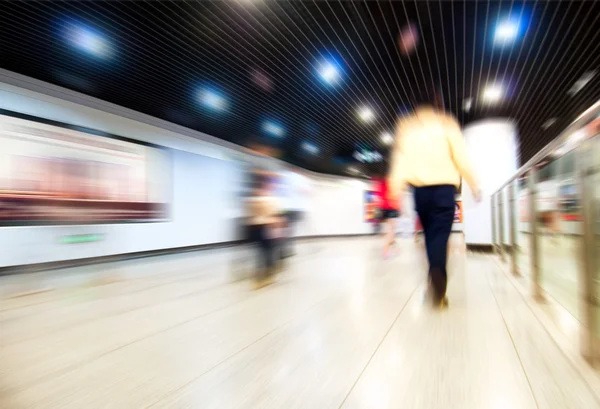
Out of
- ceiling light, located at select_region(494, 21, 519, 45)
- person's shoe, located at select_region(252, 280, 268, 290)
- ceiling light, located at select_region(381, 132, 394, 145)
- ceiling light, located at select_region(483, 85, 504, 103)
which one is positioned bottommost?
person's shoe, located at select_region(252, 280, 268, 290)

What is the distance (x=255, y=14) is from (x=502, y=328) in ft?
10.1

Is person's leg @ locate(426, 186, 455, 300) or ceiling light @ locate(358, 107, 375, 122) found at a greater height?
ceiling light @ locate(358, 107, 375, 122)

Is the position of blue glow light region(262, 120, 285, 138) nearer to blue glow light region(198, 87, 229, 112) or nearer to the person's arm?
blue glow light region(198, 87, 229, 112)

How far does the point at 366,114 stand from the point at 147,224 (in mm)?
4402

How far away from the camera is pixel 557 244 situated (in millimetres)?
2000

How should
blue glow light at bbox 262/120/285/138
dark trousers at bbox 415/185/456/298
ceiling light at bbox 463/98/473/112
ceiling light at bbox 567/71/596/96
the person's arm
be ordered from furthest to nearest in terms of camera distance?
blue glow light at bbox 262/120/285/138 → ceiling light at bbox 463/98/473/112 → ceiling light at bbox 567/71/596/96 → the person's arm → dark trousers at bbox 415/185/456/298

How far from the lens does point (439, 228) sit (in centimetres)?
182

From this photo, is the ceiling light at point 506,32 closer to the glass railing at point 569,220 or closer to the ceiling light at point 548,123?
the glass railing at point 569,220

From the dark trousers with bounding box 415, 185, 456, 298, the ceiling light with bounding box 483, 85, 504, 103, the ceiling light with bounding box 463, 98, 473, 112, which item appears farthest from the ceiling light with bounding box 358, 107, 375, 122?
the dark trousers with bounding box 415, 185, 456, 298

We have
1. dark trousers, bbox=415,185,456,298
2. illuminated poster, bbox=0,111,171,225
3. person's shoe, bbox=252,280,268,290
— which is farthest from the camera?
illuminated poster, bbox=0,111,171,225

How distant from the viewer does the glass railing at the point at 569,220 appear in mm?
1176

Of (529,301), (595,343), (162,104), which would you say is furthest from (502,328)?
(162,104)

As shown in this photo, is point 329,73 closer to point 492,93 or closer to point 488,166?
point 492,93

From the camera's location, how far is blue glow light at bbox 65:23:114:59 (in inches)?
114
